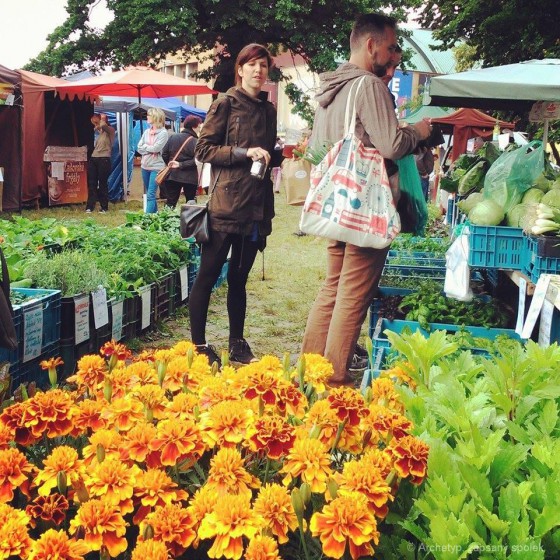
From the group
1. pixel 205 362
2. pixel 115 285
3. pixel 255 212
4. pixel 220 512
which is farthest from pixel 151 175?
pixel 220 512

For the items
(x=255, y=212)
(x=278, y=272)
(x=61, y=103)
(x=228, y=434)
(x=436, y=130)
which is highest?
(x=61, y=103)

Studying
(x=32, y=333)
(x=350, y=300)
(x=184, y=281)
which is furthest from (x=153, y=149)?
(x=350, y=300)

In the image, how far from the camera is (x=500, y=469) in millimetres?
1521

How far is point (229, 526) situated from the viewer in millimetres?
1297

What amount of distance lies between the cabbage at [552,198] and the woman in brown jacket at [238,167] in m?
1.55

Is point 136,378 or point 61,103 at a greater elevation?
point 61,103

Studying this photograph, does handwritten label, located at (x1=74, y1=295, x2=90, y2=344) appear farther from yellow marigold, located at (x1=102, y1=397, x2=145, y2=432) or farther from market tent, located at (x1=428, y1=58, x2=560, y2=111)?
yellow marigold, located at (x1=102, y1=397, x2=145, y2=432)

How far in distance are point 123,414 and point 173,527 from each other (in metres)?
0.42

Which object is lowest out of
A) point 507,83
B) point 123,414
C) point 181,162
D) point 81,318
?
point 81,318

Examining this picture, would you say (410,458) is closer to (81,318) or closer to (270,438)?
(270,438)

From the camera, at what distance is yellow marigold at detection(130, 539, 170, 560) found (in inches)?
49.0

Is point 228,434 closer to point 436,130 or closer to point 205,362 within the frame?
point 205,362

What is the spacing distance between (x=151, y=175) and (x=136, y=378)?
11060 mm

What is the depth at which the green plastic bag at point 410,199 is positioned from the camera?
372 centimetres
